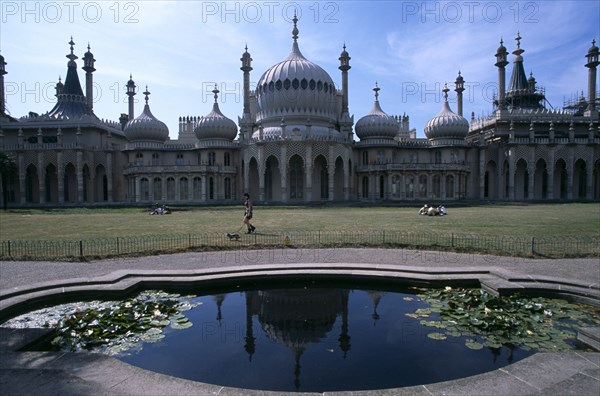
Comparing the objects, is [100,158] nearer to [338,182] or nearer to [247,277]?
[338,182]

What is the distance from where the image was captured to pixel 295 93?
52.1 m

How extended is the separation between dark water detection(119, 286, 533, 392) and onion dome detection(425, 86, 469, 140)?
50367 mm

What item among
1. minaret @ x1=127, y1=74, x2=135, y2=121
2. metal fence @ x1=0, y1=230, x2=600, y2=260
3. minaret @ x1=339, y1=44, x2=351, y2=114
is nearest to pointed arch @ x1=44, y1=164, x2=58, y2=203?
minaret @ x1=127, y1=74, x2=135, y2=121

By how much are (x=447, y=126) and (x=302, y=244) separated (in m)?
46.0

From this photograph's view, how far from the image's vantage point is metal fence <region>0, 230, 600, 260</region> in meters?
13.5

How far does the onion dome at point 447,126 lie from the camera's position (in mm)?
54844

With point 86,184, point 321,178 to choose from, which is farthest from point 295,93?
point 86,184

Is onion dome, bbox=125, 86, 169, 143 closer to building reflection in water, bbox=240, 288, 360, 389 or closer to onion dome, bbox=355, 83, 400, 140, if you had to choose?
onion dome, bbox=355, 83, 400, 140

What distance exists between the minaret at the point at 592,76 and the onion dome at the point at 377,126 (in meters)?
30.5

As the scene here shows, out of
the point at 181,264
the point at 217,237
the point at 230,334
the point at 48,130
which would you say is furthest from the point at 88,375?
the point at 48,130

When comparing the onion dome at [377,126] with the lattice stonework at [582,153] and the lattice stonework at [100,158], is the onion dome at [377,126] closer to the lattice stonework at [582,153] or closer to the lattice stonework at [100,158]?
the lattice stonework at [582,153]

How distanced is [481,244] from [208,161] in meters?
43.3

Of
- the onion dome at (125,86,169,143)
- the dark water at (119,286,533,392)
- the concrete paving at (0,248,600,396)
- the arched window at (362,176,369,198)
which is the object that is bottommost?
the dark water at (119,286,533,392)

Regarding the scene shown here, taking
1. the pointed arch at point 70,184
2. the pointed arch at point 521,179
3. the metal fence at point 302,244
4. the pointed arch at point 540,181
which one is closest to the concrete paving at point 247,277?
the metal fence at point 302,244
